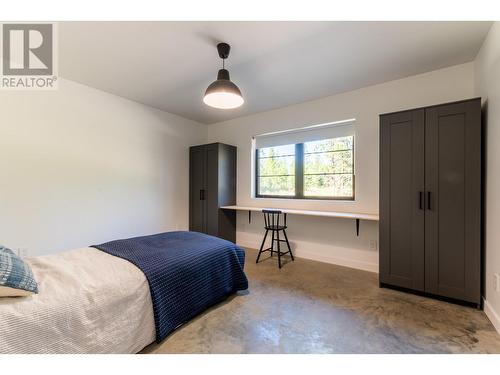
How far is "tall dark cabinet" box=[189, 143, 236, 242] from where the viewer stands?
4121 millimetres

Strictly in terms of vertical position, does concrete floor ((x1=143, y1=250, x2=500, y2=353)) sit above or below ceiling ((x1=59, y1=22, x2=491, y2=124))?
below

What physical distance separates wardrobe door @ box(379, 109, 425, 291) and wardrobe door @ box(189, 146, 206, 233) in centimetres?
301

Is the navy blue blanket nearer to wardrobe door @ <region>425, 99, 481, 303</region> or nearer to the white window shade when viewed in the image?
wardrobe door @ <region>425, 99, 481, 303</region>

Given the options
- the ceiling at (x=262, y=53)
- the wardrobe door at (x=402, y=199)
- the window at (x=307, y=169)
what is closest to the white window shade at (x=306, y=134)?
the window at (x=307, y=169)

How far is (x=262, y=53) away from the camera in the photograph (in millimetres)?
2334

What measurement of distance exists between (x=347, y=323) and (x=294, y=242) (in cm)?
192

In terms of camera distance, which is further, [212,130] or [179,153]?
[212,130]

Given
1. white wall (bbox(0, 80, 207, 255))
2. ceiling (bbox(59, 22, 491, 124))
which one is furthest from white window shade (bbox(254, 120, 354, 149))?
white wall (bbox(0, 80, 207, 255))

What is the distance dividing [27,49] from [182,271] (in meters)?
2.79

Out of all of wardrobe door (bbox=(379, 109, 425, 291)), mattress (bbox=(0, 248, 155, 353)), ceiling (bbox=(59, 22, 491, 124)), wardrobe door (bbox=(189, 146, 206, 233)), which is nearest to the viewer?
mattress (bbox=(0, 248, 155, 353))

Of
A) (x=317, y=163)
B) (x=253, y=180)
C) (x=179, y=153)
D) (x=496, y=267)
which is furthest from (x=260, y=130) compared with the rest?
(x=496, y=267)
